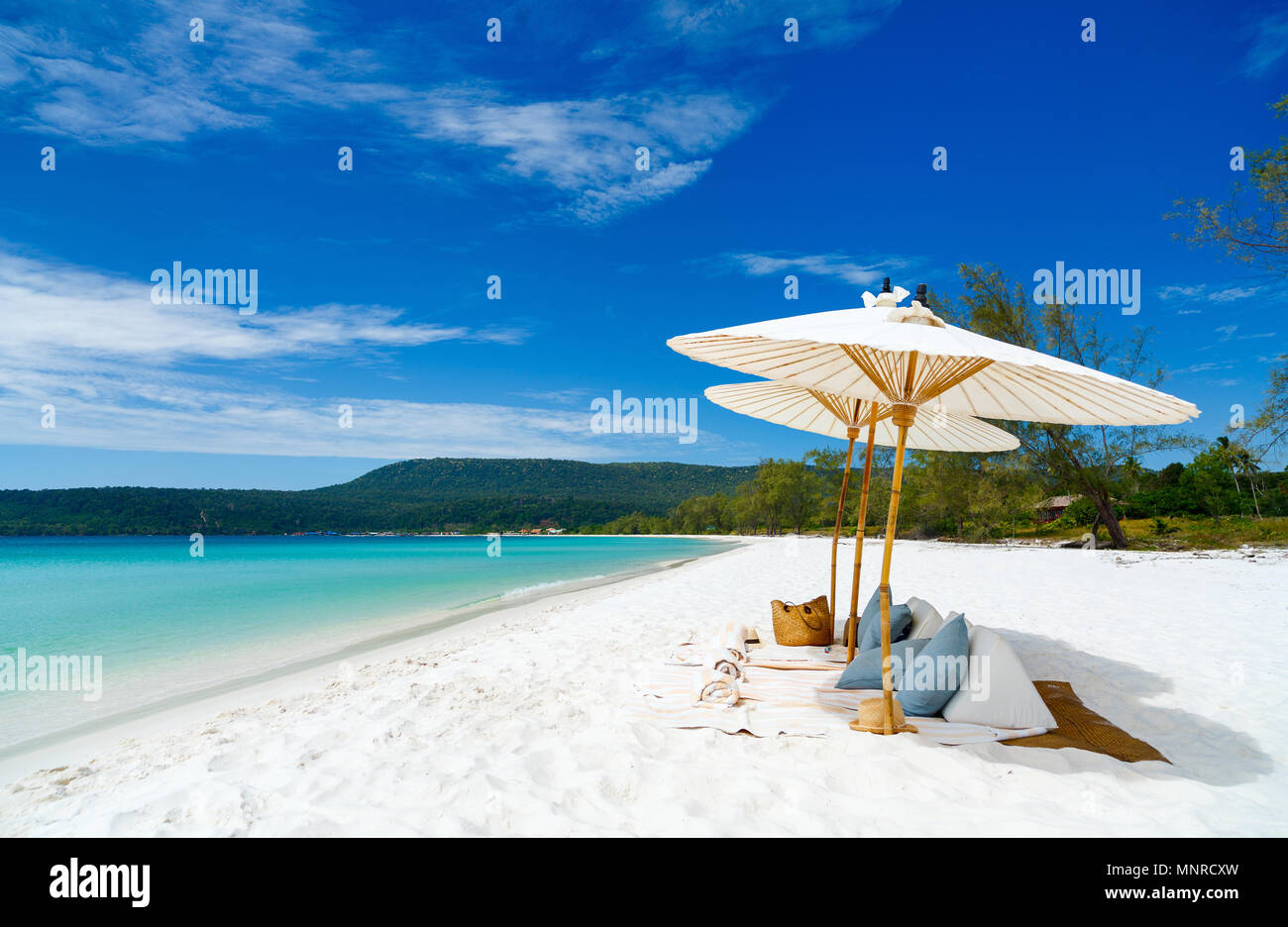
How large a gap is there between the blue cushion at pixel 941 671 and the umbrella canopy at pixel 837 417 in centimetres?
210

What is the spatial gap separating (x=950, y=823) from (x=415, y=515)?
8632 cm

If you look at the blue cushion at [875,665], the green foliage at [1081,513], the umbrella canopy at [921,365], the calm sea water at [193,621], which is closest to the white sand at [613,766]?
the blue cushion at [875,665]

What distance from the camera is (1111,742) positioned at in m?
3.61

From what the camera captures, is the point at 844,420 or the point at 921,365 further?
the point at 844,420

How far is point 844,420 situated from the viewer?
5887mm

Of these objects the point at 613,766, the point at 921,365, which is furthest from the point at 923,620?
Answer: the point at 613,766

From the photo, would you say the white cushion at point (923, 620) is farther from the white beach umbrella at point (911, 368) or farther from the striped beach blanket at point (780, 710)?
the white beach umbrella at point (911, 368)

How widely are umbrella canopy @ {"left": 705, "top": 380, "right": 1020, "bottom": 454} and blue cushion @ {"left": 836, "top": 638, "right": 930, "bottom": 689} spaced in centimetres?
194

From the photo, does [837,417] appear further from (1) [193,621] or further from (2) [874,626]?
(1) [193,621]

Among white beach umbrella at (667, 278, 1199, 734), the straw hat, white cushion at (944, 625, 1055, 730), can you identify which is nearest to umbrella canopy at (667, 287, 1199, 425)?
white beach umbrella at (667, 278, 1199, 734)

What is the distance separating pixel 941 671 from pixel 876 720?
58cm

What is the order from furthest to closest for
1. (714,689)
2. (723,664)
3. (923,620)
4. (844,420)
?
(844,420) < (923,620) < (723,664) < (714,689)
